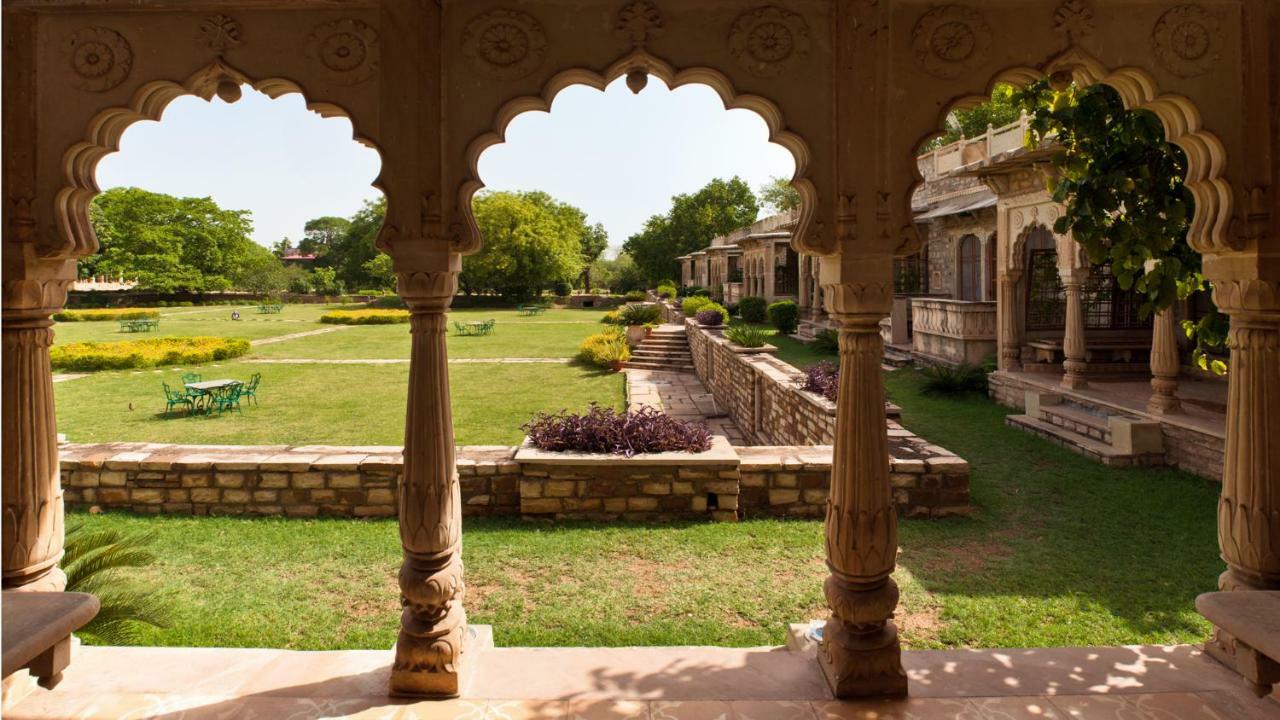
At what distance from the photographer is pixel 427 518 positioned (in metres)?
3.13

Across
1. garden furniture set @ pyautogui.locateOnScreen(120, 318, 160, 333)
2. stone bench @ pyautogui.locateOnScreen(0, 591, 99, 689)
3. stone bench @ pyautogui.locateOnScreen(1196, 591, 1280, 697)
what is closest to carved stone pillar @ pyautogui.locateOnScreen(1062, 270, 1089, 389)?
stone bench @ pyautogui.locateOnScreen(1196, 591, 1280, 697)

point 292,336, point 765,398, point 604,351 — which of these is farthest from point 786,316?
point 292,336

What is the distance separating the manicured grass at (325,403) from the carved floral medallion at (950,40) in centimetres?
812

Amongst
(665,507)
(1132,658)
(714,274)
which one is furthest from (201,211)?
(1132,658)

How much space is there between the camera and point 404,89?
120 inches

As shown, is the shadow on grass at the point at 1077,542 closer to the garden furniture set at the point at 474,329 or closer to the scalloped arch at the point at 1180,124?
the scalloped arch at the point at 1180,124

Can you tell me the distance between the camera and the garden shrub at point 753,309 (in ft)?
99.9

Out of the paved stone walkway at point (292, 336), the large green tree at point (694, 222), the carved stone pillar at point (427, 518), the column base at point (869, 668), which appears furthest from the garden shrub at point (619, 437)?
the large green tree at point (694, 222)

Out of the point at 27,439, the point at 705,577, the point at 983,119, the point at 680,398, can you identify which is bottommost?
the point at 705,577

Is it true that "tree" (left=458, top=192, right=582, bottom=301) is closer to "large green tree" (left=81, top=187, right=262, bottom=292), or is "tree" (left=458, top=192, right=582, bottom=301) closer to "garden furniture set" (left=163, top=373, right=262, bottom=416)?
"large green tree" (left=81, top=187, right=262, bottom=292)

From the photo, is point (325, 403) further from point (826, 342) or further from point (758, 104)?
point (758, 104)

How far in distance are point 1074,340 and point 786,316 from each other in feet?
49.3

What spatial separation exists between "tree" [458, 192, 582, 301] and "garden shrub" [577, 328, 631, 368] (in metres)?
30.2

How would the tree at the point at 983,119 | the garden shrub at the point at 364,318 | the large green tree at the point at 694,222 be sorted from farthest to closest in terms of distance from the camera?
the large green tree at the point at 694,222
the garden shrub at the point at 364,318
the tree at the point at 983,119
